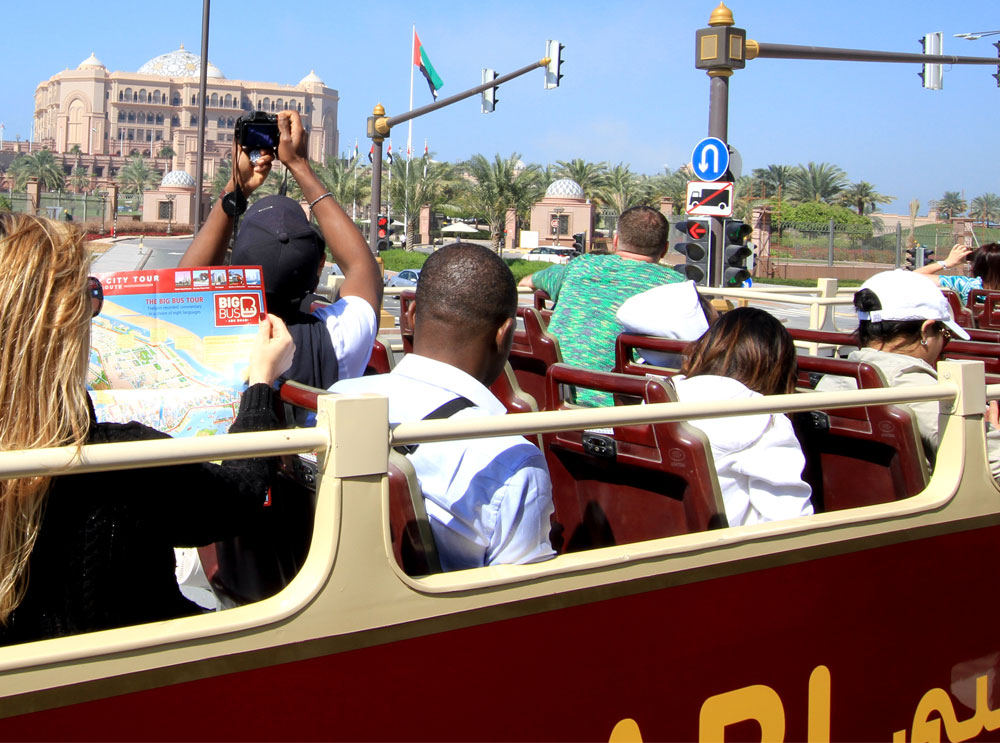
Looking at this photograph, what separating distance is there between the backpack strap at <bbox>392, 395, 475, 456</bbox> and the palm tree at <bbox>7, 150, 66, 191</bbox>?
8546 cm

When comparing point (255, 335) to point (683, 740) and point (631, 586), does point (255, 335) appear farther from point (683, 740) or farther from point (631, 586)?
point (683, 740)

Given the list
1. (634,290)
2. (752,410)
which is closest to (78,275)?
(752,410)

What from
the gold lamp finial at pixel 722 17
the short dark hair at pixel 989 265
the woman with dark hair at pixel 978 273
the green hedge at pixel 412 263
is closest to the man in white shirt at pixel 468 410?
the woman with dark hair at pixel 978 273

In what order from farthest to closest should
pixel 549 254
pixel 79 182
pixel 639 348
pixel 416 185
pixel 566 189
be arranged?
pixel 79 182 < pixel 566 189 < pixel 416 185 < pixel 549 254 < pixel 639 348

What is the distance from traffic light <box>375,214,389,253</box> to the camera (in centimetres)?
2781

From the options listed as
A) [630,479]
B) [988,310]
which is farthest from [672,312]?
[988,310]

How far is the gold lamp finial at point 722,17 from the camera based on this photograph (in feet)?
34.7

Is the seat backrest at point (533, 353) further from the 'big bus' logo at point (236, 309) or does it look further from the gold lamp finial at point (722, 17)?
the gold lamp finial at point (722, 17)

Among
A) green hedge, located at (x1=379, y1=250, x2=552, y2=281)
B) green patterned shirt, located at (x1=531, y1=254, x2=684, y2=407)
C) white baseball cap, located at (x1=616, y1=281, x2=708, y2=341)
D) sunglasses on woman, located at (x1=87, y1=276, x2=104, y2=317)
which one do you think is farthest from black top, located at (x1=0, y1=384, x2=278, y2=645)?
green hedge, located at (x1=379, y1=250, x2=552, y2=281)

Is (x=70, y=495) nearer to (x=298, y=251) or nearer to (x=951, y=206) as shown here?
(x=298, y=251)

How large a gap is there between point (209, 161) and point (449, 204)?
6561 cm

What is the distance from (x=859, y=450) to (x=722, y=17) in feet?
27.7

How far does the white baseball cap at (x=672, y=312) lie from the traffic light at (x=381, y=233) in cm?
2370

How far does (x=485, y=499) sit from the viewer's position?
207cm
